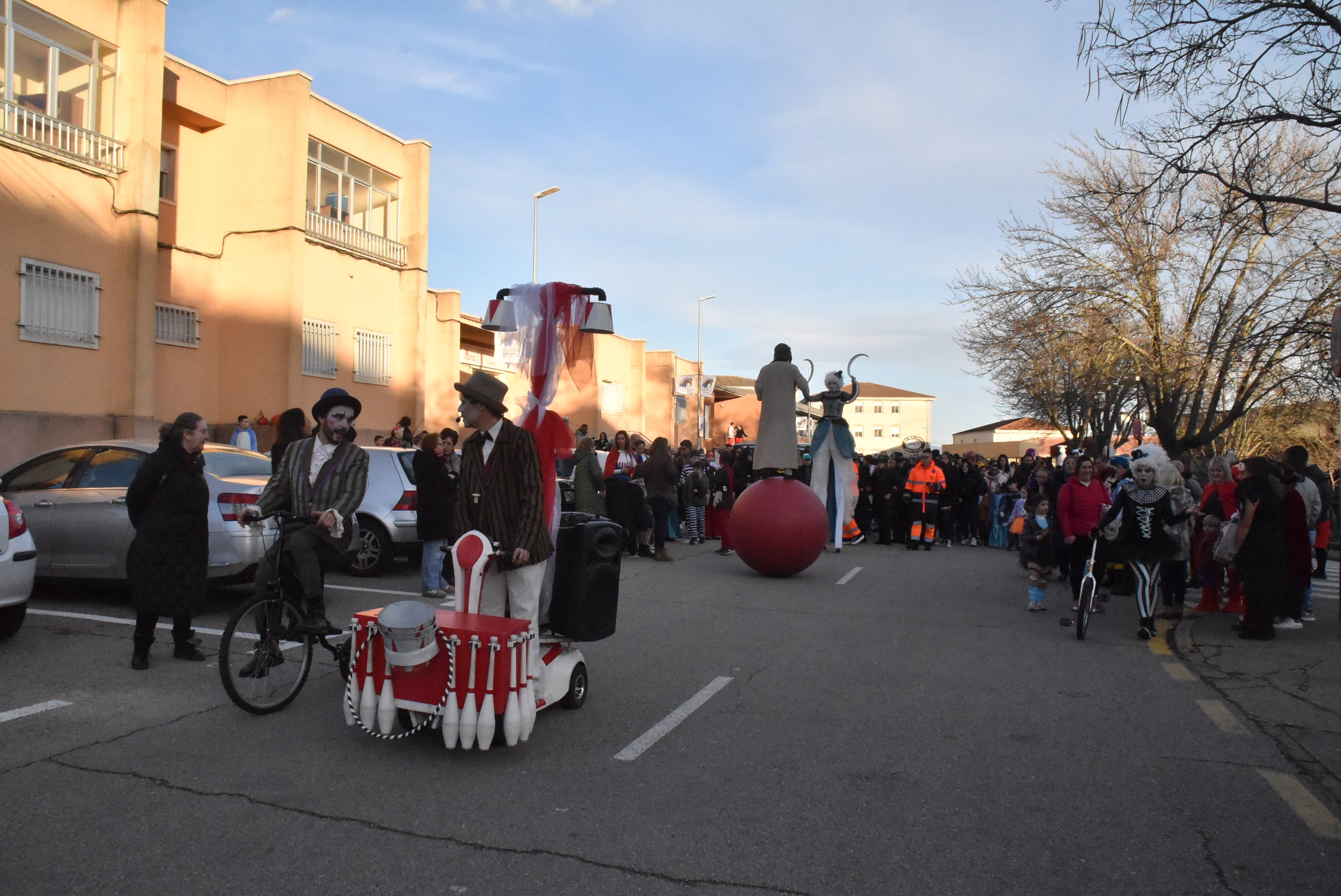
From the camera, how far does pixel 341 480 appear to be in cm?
602

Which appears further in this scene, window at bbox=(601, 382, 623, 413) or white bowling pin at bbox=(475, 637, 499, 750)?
window at bbox=(601, 382, 623, 413)

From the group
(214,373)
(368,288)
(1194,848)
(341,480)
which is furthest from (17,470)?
(368,288)

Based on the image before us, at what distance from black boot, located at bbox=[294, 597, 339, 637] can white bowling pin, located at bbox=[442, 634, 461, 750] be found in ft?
4.34

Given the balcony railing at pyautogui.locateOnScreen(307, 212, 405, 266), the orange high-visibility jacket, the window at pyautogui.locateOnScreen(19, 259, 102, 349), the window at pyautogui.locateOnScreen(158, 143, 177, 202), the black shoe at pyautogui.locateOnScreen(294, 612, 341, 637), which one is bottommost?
the black shoe at pyautogui.locateOnScreen(294, 612, 341, 637)

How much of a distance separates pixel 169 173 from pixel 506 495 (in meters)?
19.5

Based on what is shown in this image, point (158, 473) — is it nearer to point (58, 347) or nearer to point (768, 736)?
point (768, 736)

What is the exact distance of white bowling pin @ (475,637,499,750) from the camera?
4840mm

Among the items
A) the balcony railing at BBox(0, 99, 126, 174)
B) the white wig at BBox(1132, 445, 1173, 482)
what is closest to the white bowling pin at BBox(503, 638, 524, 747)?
the white wig at BBox(1132, 445, 1173, 482)

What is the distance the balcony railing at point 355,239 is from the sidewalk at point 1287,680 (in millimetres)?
19789

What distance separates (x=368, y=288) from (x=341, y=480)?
19900 millimetres

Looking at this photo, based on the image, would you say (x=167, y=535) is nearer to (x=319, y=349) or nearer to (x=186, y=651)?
(x=186, y=651)

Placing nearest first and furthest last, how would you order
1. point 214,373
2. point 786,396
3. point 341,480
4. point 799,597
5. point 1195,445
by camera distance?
point 341,480
point 799,597
point 786,396
point 214,373
point 1195,445

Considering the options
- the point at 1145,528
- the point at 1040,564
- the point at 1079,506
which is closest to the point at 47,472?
the point at 1040,564

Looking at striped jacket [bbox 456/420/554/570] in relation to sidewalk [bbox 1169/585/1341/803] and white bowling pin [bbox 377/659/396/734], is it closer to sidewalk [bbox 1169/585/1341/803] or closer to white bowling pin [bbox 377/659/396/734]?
white bowling pin [bbox 377/659/396/734]
